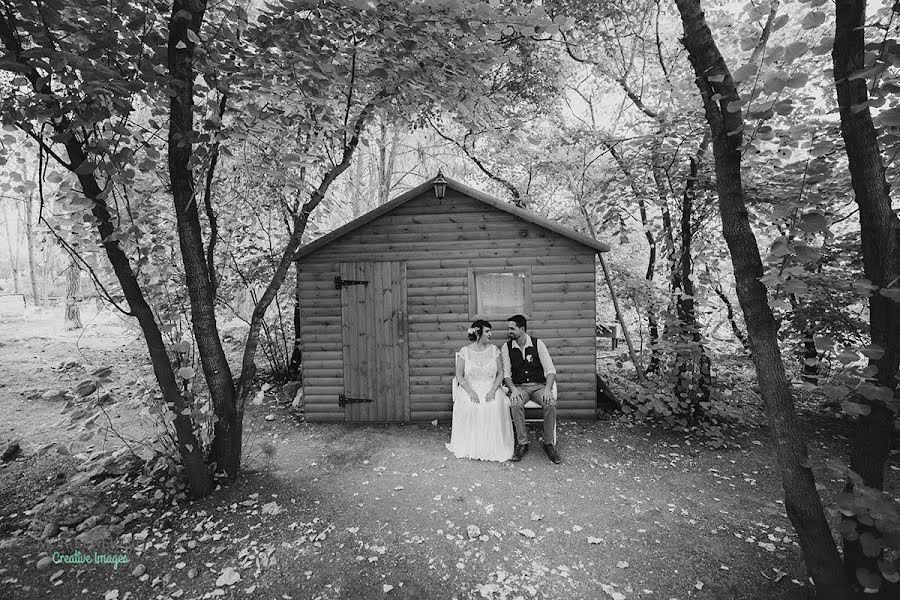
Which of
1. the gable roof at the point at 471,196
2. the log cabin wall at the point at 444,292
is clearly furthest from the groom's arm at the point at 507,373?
the gable roof at the point at 471,196

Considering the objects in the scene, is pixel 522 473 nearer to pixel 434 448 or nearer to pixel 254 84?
pixel 434 448

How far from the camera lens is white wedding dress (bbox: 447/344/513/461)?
480cm

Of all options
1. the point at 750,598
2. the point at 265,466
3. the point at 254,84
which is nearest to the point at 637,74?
the point at 254,84

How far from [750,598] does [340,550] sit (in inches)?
111

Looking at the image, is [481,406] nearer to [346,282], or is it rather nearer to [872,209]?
[346,282]

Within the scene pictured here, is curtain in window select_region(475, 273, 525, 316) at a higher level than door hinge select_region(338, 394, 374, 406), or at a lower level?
higher

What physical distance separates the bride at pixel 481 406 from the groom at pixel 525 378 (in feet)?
0.40

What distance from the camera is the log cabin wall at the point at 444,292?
5.98 m

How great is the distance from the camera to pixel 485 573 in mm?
2938

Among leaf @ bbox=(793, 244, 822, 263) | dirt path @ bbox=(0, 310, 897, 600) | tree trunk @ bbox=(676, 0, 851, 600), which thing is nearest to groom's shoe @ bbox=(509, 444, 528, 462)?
dirt path @ bbox=(0, 310, 897, 600)

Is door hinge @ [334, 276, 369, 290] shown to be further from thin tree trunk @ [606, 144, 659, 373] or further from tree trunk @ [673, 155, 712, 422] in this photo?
tree trunk @ [673, 155, 712, 422]

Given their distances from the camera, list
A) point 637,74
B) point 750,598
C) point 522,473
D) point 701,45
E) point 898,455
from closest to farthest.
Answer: point 701,45 < point 750,598 < point 522,473 < point 898,455 < point 637,74

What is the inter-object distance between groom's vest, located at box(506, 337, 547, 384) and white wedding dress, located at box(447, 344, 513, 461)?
0.29 metres

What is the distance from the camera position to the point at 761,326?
91.9 inches
